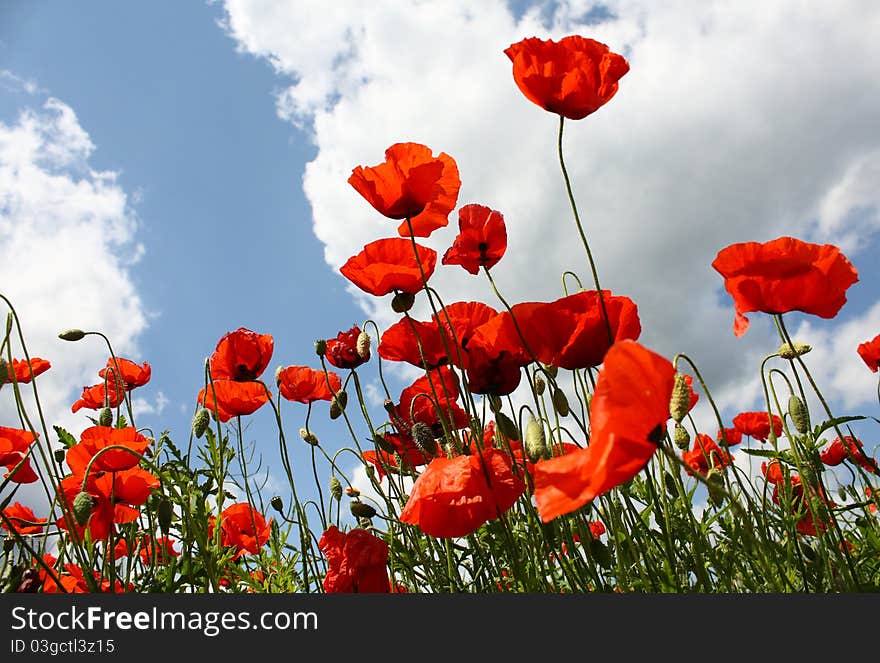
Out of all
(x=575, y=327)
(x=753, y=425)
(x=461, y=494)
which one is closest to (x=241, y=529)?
(x=461, y=494)

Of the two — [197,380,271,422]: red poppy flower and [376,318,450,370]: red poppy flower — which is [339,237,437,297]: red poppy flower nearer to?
[376,318,450,370]: red poppy flower

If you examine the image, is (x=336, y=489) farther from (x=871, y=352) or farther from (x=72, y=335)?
(x=871, y=352)

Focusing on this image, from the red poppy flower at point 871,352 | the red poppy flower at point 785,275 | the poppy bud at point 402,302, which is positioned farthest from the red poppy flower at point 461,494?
the red poppy flower at point 871,352

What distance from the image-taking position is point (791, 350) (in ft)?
4.87

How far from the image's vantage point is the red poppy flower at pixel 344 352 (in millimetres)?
2266

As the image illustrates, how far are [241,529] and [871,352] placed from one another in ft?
9.52

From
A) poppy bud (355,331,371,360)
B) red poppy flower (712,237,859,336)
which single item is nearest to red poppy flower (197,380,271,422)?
poppy bud (355,331,371,360)

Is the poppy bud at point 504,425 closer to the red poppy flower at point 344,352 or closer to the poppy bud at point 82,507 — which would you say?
the red poppy flower at point 344,352

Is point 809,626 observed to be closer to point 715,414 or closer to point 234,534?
point 715,414

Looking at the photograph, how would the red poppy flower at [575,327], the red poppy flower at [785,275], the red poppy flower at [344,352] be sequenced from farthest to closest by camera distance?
the red poppy flower at [344,352], the red poppy flower at [785,275], the red poppy flower at [575,327]

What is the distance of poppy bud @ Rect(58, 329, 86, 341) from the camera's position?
219 cm

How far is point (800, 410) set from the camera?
1796mm

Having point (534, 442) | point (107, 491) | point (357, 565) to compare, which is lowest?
point (357, 565)

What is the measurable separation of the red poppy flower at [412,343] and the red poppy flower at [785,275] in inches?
30.9
